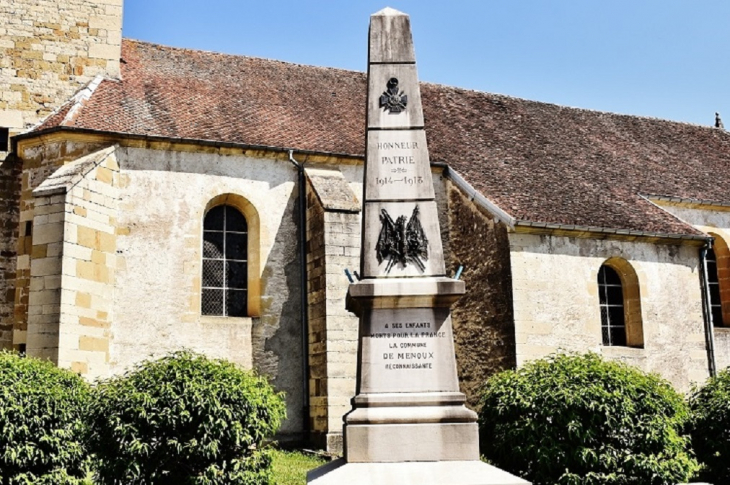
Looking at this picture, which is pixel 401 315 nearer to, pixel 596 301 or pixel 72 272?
pixel 72 272

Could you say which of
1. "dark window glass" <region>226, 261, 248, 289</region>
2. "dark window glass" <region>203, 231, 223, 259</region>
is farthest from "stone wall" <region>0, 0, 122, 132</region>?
"dark window glass" <region>226, 261, 248, 289</region>

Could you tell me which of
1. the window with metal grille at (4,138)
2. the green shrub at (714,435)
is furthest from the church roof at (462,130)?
the green shrub at (714,435)

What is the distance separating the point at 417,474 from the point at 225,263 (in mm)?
9092

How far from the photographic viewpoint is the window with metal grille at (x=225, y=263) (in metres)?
14.6

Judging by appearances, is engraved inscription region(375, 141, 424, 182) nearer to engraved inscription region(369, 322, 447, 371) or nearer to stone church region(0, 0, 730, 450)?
engraved inscription region(369, 322, 447, 371)

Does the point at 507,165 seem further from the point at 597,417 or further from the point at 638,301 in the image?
the point at 597,417

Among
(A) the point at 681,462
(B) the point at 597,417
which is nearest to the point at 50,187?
(B) the point at 597,417

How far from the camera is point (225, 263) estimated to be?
14.8 meters

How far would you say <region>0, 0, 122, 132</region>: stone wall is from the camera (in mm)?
14867

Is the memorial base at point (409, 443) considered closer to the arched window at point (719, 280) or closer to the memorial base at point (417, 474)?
the memorial base at point (417, 474)

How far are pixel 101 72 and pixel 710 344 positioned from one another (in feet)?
45.7

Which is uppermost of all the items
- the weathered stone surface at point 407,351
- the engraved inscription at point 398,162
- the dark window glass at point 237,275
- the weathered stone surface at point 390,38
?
the weathered stone surface at point 390,38

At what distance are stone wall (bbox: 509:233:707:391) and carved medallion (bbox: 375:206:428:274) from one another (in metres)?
7.54

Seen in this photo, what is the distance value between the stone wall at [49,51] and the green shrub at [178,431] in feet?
27.2
